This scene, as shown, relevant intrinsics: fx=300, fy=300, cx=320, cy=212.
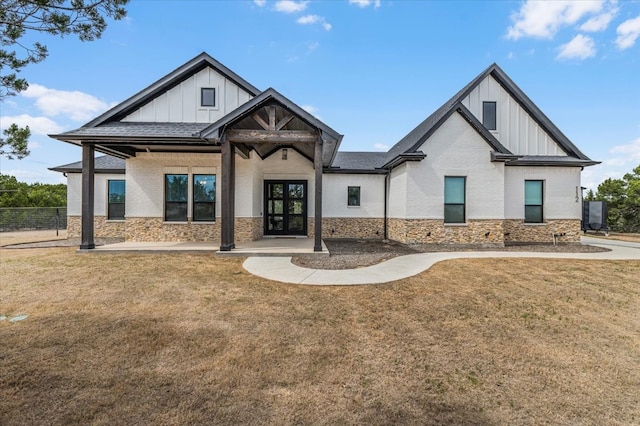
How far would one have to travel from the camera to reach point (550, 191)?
13.6 metres

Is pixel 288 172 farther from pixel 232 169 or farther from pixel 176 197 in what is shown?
pixel 176 197

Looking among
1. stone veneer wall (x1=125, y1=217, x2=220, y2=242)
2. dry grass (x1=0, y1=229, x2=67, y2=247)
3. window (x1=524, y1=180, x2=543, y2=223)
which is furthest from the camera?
dry grass (x1=0, y1=229, x2=67, y2=247)

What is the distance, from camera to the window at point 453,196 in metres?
12.6

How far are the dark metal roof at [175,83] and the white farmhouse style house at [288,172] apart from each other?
4 centimetres

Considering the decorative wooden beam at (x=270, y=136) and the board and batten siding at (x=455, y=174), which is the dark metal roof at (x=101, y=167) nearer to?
the decorative wooden beam at (x=270, y=136)

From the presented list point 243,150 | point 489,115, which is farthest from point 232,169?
point 489,115

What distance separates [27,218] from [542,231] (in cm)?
3202

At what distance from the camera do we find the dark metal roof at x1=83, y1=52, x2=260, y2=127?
12.1 m

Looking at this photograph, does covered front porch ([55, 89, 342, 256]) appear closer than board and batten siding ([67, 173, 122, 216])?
Yes

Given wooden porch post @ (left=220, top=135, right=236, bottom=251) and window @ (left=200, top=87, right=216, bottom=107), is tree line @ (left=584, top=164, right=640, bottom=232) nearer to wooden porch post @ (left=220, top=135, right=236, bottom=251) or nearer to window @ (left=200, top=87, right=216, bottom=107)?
wooden porch post @ (left=220, top=135, right=236, bottom=251)

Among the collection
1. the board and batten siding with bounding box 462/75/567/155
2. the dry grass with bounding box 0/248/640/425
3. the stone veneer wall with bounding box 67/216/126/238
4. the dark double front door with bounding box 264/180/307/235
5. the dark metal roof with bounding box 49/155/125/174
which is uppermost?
the board and batten siding with bounding box 462/75/567/155

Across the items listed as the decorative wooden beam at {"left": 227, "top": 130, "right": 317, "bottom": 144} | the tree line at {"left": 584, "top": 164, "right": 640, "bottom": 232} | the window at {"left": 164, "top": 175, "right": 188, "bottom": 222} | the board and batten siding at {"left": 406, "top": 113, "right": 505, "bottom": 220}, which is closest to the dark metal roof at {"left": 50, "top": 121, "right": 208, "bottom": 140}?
the decorative wooden beam at {"left": 227, "top": 130, "right": 317, "bottom": 144}

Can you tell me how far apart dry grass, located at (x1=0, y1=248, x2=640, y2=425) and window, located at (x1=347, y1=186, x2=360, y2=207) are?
882cm

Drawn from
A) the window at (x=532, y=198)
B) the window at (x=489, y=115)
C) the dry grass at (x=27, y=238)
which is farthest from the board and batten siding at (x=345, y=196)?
the dry grass at (x=27, y=238)
